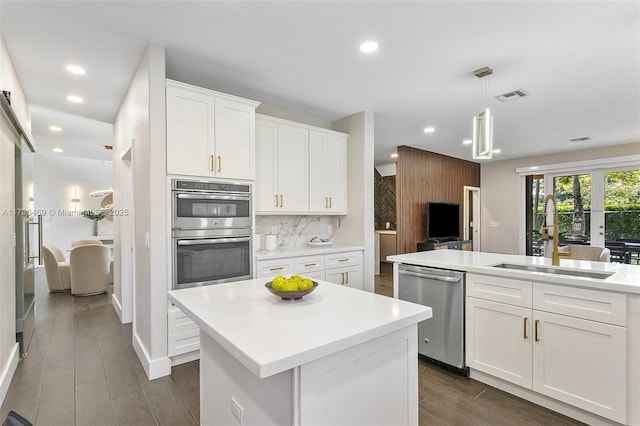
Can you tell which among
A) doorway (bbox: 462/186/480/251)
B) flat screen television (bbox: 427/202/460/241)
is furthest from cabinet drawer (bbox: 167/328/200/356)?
doorway (bbox: 462/186/480/251)

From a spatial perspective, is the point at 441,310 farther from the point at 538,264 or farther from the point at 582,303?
the point at 582,303

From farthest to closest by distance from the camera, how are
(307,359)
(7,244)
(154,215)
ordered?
(154,215) < (7,244) < (307,359)

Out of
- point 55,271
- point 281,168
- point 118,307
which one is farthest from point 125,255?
point 55,271

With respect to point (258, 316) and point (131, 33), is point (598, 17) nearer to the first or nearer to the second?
point (258, 316)

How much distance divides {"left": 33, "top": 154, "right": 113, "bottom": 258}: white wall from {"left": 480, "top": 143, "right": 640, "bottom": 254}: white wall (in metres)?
9.67

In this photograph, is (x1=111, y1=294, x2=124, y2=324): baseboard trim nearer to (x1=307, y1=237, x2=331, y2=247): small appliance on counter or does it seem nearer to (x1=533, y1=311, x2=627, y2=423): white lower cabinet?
(x1=307, y1=237, x2=331, y2=247): small appliance on counter

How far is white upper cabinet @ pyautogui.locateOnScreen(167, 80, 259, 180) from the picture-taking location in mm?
2672

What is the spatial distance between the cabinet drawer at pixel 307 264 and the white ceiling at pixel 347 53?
1866 millimetres

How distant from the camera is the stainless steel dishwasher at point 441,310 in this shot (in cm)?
252

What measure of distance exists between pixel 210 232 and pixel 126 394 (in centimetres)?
134

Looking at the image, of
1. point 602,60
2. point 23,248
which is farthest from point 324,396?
point 602,60

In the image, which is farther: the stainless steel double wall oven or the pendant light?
the stainless steel double wall oven

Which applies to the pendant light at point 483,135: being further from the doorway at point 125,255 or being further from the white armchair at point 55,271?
the white armchair at point 55,271

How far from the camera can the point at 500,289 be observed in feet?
7.57
